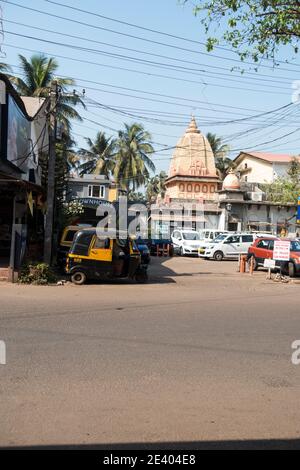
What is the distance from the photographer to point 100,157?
49750 mm

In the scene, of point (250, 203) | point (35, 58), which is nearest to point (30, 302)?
point (35, 58)

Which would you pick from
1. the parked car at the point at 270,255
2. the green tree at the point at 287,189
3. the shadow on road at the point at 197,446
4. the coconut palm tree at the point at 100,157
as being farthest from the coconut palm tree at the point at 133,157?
the shadow on road at the point at 197,446

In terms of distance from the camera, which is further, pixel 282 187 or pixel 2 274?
pixel 282 187

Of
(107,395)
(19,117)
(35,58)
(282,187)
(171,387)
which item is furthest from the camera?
(282,187)

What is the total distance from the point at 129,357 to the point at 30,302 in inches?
208

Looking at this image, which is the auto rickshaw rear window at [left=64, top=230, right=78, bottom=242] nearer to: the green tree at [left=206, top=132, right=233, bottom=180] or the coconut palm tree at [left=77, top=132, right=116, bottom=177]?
the coconut palm tree at [left=77, top=132, right=116, bottom=177]

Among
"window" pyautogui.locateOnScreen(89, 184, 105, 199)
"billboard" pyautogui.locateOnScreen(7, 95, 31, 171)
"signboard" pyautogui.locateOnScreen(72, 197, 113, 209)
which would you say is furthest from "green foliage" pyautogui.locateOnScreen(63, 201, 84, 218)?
"window" pyautogui.locateOnScreen(89, 184, 105, 199)

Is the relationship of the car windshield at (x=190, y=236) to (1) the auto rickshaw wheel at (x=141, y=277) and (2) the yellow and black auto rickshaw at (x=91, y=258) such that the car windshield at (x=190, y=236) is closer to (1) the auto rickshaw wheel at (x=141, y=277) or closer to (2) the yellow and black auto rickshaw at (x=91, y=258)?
(1) the auto rickshaw wheel at (x=141, y=277)

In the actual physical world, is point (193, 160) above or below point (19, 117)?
above

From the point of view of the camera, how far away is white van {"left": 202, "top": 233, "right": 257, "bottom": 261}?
30.6 m

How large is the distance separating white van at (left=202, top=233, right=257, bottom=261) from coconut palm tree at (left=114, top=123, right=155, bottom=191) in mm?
18319
